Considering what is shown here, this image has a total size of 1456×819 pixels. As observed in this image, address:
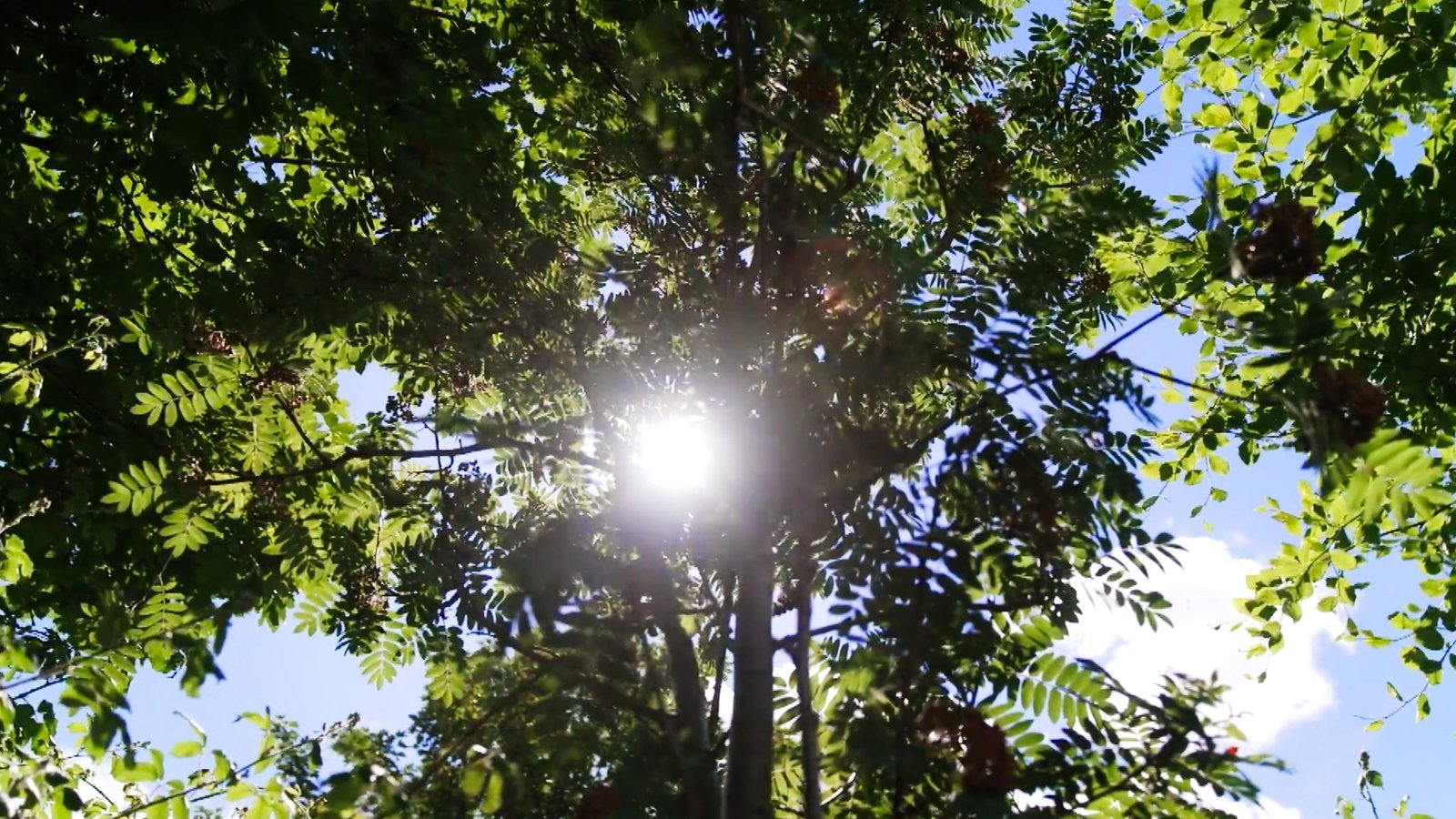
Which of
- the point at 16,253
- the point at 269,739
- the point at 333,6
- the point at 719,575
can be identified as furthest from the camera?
the point at 16,253

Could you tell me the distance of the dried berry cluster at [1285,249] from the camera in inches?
82.1

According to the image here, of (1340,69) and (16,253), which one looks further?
(1340,69)

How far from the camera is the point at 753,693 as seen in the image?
2361 mm

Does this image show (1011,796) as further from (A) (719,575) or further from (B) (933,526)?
(A) (719,575)

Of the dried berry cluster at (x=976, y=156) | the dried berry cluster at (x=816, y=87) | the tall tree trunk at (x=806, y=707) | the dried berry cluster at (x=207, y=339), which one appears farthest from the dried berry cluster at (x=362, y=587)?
the dried berry cluster at (x=976, y=156)

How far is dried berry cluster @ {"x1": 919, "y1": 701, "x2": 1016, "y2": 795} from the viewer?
1948mm

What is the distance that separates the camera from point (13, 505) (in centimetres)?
529

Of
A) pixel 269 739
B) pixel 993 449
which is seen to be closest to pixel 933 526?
pixel 993 449

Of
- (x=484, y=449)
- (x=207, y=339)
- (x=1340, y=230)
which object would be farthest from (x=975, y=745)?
(x=1340, y=230)

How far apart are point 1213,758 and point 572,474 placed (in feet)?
7.28

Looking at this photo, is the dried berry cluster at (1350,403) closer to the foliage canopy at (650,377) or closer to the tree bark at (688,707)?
the foliage canopy at (650,377)

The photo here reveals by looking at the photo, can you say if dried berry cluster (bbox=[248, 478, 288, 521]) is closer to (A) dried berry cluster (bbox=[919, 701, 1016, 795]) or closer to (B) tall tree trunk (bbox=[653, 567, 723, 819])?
(B) tall tree trunk (bbox=[653, 567, 723, 819])

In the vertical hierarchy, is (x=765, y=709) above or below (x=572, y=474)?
below

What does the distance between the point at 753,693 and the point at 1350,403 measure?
1.43 metres
